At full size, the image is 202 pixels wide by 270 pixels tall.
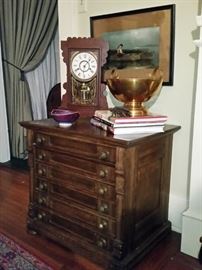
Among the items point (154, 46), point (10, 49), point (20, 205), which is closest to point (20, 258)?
point (20, 205)

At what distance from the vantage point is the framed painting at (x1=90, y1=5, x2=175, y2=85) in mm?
1813

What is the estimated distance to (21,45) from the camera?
3080 mm

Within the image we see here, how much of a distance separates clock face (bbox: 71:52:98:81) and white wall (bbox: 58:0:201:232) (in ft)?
1.41

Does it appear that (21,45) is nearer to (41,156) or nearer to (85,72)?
(85,72)

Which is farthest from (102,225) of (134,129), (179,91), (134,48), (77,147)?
(134,48)

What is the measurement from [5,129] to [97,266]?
234cm

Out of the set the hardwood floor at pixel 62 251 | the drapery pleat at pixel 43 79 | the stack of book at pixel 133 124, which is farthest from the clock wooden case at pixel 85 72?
the drapery pleat at pixel 43 79

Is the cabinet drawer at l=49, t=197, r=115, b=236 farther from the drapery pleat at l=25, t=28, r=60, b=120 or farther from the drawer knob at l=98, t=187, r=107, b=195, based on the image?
the drapery pleat at l=25, t=28, r=60, b=120

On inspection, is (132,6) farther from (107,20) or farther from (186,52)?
(186,52)

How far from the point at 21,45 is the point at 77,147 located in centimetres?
191

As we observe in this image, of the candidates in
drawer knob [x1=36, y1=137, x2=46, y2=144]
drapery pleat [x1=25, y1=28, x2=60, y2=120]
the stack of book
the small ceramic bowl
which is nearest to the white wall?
the stack of book

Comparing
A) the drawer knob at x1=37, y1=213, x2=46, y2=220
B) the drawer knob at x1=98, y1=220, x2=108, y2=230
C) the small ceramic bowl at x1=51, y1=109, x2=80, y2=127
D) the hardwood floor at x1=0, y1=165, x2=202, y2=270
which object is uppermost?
the small ceramic bowl at x1=51, y1=109, x2=80, y2=127

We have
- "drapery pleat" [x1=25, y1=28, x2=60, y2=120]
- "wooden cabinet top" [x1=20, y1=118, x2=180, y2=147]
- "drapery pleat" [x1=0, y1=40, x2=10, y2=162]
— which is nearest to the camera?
"wooden cabinet top" [x1=20, y1=118, x2=180, y2=147]

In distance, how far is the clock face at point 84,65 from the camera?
1888 mm
